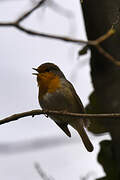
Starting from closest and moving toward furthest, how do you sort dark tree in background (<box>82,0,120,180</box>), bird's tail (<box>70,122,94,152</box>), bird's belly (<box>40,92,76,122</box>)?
dark tree in background (<box>82,0,120,180</box>), bird's belly (<box>40,92,76,122</box>), bird's tail (<box>70,122,94,152</box>)

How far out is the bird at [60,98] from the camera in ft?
15.5

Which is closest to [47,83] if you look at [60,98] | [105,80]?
[60,98]

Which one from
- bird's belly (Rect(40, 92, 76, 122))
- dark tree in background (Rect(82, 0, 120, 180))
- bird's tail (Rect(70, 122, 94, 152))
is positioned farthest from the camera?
bird's tail (Rect(70, 122, 94, 152))

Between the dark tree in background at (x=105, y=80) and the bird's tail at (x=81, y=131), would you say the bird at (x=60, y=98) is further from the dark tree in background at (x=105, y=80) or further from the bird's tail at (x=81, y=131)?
Result: the dark tree in background at (x=105, y=80)

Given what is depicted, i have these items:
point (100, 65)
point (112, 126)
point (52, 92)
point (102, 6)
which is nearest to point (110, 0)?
point (102, 6)

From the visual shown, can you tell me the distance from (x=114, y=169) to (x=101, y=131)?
0.99ft

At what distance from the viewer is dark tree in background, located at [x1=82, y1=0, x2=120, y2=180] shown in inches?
138

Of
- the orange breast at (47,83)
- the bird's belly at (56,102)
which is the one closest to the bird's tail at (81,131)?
the bird's belly at (56,102)

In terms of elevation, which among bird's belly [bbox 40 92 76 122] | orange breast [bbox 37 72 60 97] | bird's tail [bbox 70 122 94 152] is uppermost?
orange breast [bbox 37 72 60 97]

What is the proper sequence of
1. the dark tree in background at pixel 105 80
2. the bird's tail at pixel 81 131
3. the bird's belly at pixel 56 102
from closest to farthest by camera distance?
the dark tree in background at pixel 105 80
the bird's belly at pixel 56 102
the bird's tail at pixel 81 131

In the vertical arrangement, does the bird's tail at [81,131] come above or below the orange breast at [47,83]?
below

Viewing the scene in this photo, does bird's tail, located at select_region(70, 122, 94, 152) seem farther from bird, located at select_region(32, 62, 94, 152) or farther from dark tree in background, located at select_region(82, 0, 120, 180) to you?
dark tree in background, located at select_region(82, 0, 120, 180)

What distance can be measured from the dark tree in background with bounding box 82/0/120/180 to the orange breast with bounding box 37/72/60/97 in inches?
25.4

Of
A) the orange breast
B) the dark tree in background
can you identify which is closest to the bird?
the orange breast
